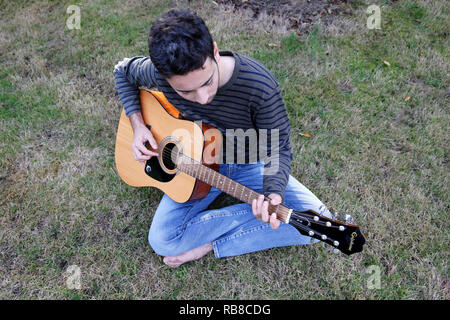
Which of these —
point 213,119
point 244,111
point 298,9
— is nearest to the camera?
point 244,111

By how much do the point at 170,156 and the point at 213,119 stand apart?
42 cm

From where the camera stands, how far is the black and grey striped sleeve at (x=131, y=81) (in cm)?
231

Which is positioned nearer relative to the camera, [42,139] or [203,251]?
[203,251]

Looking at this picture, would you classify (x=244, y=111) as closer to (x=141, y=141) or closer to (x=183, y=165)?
(x=183, y=165)

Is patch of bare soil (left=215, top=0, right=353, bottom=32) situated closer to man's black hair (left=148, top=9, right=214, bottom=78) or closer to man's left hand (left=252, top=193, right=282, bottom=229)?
man's black hair (left=148, top=9, right=214, bottom=78)

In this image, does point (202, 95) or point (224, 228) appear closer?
point (202, 95)

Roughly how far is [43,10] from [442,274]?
5.63m

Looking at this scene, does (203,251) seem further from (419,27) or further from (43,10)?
(43,10)

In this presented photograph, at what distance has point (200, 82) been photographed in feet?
5.42

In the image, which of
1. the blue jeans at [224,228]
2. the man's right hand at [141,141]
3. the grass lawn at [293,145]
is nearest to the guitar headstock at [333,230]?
the blue jeans at [224,228]

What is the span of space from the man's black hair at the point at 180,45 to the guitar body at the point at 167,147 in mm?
561

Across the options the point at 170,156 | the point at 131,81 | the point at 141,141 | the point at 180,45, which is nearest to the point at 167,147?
the point at 170,156

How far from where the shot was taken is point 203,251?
2.36m
